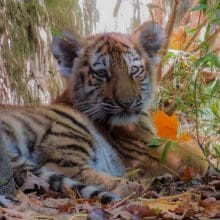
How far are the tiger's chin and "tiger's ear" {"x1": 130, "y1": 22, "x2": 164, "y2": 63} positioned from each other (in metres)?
0.56

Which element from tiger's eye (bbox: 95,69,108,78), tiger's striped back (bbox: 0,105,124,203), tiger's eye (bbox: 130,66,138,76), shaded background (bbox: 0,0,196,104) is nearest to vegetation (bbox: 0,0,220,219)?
shaded background (bbox: 0,0,196,104)

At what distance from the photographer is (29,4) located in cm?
664

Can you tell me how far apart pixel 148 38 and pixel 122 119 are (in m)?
0.77

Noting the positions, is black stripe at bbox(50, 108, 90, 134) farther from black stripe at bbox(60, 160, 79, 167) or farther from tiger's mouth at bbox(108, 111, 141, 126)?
black stripe at bbox(60, 160, 79, 167)

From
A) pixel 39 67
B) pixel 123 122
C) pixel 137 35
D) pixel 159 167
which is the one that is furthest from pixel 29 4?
pixel 159 167

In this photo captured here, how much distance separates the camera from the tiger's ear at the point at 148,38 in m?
5.01

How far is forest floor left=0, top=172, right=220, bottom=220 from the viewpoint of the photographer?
2.61 m

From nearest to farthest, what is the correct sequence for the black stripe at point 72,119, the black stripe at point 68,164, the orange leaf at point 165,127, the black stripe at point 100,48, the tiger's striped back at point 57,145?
the tiger's striped back at point 57,145 → the black stripe at point 68,164 → the black stripe at point 72,119 → the black stripe at point 100,48 → the orange leaf at point 165,127

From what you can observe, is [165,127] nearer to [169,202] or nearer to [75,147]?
[75,147]

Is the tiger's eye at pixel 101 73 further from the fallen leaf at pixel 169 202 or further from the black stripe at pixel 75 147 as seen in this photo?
the fallen leaf at pixel 169 202

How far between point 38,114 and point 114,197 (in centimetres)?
128

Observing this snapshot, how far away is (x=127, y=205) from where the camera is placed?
2.94 metres

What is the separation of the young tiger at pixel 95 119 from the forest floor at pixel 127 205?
314 millimetres

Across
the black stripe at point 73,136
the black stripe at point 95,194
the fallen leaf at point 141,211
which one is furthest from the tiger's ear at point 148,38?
the fallen leaf at point 141,211
